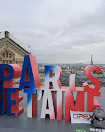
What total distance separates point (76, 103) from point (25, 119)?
8.82 feet

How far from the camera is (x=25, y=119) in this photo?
18.5 feet

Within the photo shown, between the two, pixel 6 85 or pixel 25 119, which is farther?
pixel 6 85

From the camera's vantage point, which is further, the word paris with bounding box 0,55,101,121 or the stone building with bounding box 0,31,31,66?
the stone building with bounding box 0,31,31,66

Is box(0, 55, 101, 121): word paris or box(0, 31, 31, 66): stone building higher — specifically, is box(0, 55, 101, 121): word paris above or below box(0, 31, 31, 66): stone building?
below

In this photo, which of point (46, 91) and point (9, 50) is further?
point (9, 50)

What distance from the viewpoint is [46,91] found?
19.0 feet

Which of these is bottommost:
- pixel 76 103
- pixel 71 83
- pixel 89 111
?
pixel 89 111

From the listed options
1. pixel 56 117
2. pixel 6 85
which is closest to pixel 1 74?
pixel 6 85

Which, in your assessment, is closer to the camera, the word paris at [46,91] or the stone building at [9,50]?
the word paris at [46,91]

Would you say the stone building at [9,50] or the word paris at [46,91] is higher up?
the stone building at [9,50]

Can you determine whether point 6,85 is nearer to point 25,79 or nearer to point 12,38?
point 25,79

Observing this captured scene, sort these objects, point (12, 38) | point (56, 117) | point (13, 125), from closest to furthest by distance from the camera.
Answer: point (13, 125)
point (56, 117)
point (12, 38)

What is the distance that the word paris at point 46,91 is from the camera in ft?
18.3

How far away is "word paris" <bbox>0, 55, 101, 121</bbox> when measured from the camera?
557 centimetres
